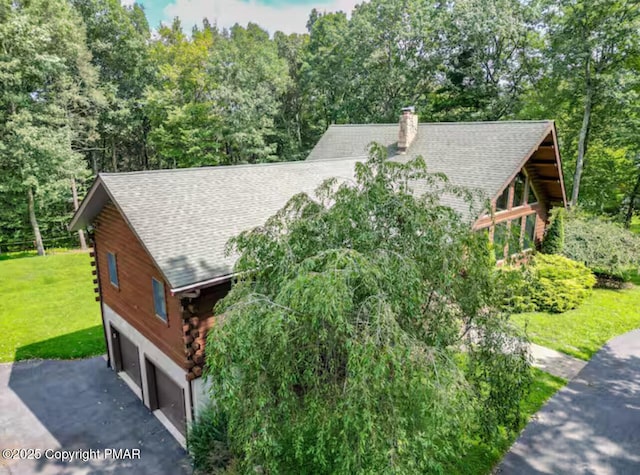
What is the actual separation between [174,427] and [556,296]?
13521 mm

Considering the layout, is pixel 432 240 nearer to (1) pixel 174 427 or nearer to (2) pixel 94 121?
(1) pixel 174 427

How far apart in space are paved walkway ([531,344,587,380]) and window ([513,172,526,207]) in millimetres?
6975

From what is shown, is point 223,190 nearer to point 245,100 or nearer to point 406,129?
point 406,129

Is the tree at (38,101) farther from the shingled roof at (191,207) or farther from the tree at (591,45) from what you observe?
the tree at (591,45)

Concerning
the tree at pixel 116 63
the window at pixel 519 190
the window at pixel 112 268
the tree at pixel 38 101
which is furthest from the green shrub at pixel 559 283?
the tree at pixel 116 63

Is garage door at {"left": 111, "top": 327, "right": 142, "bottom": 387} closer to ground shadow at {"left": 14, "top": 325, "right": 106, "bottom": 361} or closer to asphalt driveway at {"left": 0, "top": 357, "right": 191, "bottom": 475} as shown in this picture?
asphalt driveway at {"left": 0, "top": 357, "right": 191, "bottom": 475}

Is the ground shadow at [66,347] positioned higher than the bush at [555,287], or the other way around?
the bush at [555,287]

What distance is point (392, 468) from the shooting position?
3.83 metres

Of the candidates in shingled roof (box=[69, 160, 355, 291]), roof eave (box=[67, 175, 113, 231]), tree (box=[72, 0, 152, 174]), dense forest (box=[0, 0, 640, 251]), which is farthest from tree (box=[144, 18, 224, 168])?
shingled roof (box=[69, 160, 355, 291])

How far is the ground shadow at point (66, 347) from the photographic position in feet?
43.2

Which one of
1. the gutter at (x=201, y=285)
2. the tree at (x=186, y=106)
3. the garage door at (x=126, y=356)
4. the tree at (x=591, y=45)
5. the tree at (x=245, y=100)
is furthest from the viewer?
the tree at (x=186, y=106)

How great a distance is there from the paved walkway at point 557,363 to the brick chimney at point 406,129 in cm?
1029

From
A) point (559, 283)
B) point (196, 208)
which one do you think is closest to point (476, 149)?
point (559, 283)

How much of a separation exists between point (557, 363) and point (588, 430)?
2827 millimetres
